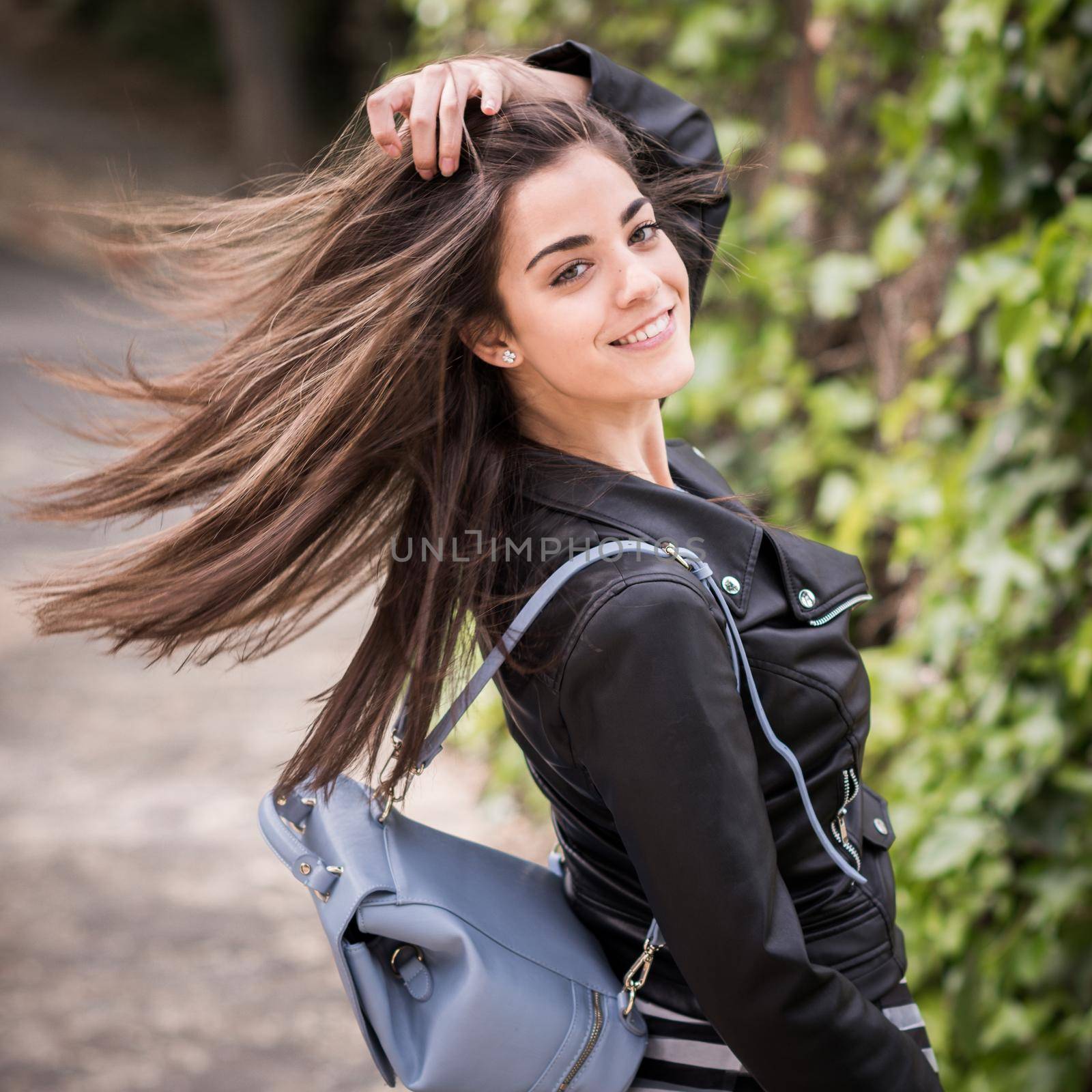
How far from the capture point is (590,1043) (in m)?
1.31

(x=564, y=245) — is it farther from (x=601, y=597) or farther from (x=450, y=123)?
(x=601, y=597)

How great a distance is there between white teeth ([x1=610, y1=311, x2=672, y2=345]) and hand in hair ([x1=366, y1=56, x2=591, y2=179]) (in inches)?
10.8

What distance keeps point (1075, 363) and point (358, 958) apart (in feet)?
5.14

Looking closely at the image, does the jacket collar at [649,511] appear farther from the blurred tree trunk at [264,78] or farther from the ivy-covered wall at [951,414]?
the blurred tree trunk at [264,78]

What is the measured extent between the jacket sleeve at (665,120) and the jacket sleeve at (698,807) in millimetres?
774

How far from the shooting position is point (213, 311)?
1.76 m

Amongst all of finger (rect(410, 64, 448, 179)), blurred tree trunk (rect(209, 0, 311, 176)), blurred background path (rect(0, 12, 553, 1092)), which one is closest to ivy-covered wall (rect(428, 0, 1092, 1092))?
finger (rect(410, 64, 448, 179))

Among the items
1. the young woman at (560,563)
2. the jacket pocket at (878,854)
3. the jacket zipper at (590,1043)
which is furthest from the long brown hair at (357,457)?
the jacket pocket at (878,854)

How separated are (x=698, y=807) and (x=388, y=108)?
2.78 ft

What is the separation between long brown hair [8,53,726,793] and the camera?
1370 millimetres

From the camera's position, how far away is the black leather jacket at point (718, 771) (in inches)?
45.4

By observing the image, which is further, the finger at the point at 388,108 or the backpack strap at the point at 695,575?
the finger at the point at 388,108

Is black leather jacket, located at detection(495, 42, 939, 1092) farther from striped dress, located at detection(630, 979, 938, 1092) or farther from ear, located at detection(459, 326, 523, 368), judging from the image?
ear, located at detection(459, 326, 523, 368)

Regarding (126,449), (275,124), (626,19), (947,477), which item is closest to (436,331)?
(126,449)
